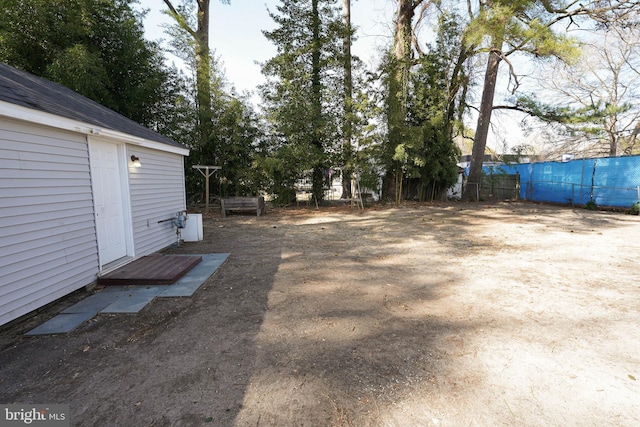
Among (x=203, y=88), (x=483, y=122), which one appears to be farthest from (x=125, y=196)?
(x=483, y=122)

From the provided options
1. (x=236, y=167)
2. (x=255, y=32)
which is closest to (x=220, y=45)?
(x=255, y=32)

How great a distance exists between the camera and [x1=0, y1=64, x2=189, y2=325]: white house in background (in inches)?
111

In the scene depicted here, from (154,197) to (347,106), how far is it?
882cm

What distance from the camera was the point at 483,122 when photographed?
14055mm

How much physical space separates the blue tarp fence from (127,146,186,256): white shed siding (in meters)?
13.7

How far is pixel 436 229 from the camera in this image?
772 cm

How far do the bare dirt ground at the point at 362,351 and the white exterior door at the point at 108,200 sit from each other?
1.04 metres

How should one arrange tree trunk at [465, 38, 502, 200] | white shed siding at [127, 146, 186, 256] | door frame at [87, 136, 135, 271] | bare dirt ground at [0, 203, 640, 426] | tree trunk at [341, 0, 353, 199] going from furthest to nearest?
1. tree trunk at [465, 38, 502, 200]
2. tree trunk at [341, 0, 353, 199]
3. white shed siding at [127, 146, 186, 256]
4. door frame at [87, 136, 135, 271]
5. bare dirt ground at [0, 203, 640, 426]

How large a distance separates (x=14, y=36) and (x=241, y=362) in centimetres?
1305

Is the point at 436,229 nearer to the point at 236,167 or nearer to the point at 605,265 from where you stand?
the point at 605,265

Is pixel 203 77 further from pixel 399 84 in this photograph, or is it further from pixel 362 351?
pixel 362 351

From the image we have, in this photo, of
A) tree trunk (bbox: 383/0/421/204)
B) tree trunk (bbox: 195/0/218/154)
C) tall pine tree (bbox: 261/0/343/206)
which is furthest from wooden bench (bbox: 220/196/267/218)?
tree trunk (bbox: 383/0/421/204)

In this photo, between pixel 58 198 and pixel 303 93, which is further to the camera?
pixel 303 93

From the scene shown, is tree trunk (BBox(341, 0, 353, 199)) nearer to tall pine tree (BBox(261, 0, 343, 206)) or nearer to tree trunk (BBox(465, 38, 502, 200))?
tall pine tree (BBox(261, 0, 343, 206))
